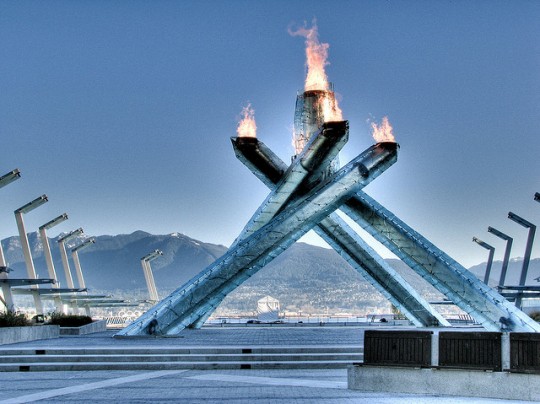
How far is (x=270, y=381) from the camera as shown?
16500 millimetres

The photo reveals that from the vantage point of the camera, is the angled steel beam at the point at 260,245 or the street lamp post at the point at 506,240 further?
the street lamp post at the point at 506,240

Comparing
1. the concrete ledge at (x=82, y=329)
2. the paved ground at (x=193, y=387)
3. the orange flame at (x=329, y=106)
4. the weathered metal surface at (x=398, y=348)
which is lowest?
the concrete ledge at (x=82, y=329)

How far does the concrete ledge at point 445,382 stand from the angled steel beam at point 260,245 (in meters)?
14.7

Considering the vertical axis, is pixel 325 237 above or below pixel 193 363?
above

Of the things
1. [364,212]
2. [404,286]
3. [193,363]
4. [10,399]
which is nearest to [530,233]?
[404,286]

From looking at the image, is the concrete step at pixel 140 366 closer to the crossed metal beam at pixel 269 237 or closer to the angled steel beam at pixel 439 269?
the crossed metal beam at pixel 269 237

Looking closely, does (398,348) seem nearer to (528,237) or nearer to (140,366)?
(140,366)

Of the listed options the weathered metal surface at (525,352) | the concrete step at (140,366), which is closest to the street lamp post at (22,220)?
the concrete step at (140,366)

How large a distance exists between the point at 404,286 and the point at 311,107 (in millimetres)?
10248

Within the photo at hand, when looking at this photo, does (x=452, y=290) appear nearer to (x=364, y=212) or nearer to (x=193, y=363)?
(x=364, y=212)

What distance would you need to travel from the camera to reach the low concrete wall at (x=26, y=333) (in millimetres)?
25617

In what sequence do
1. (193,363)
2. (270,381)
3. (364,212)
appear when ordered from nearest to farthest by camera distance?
(270,381) → (193,363) → (364,212)

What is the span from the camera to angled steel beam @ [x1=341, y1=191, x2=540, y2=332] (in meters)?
28.1

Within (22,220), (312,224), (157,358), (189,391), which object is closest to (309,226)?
(312,224)
